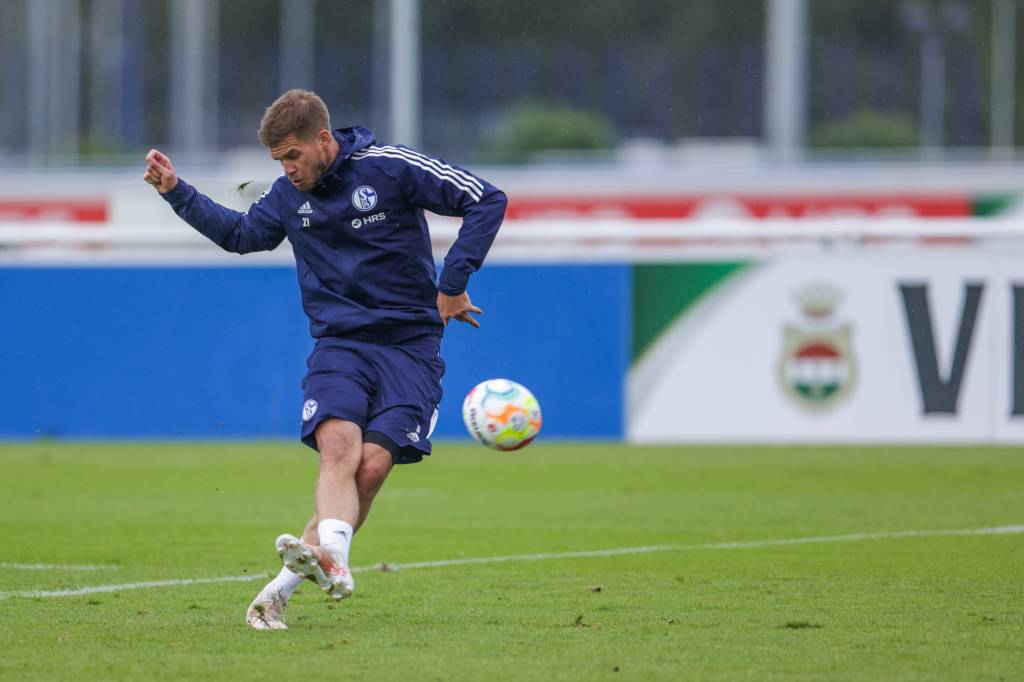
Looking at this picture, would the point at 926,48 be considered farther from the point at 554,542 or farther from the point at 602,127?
the point at 554,542

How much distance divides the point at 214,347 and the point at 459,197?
10.6 m

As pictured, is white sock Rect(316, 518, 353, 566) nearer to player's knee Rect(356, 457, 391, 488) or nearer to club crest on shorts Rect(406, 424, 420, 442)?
player's knee Rect(356, 457, 391, 488)

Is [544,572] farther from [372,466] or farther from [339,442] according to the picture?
[339,442]

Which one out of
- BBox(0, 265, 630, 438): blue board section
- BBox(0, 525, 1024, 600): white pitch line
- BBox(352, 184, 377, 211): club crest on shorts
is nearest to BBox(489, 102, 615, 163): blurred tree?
BBox(0, 265, 630, 438): blue board section

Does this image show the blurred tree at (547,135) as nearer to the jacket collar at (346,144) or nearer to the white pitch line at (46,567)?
the white pitch line at (46,567)

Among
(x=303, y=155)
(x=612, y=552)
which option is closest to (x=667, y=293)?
(x=612, y=552)

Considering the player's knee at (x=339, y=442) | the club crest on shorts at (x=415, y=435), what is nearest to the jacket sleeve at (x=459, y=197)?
the club crest on shorts at (x=415, y=435)

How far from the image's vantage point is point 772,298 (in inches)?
666

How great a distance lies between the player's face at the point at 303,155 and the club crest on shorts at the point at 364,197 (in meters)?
0.16

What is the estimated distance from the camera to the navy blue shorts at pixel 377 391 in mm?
7027

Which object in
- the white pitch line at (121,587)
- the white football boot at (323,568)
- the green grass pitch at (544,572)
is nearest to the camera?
the green grass pitch at (544,572)

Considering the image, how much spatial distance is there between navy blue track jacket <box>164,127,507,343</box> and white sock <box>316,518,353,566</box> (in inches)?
31.8

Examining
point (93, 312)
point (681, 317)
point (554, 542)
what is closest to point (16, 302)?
point (93, 312)

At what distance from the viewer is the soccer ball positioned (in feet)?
27.3
